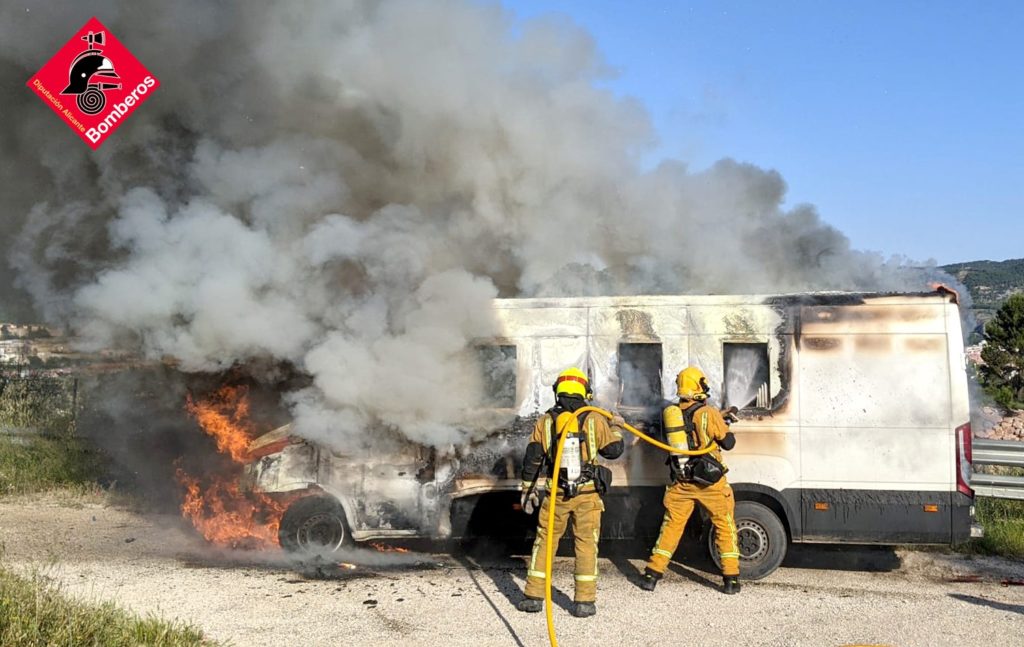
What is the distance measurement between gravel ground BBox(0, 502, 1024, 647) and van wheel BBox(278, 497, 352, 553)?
0.78 ft

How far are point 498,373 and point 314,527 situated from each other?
2288 mm

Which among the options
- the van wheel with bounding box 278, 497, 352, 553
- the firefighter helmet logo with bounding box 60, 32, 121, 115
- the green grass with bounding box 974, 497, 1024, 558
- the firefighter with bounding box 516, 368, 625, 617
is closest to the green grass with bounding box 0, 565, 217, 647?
the van wheel with bounding box 278, 497, 352, 553

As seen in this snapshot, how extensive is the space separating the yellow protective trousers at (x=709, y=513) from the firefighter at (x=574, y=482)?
0.76 meters

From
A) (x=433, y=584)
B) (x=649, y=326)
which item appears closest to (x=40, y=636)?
(x=433, y=584)

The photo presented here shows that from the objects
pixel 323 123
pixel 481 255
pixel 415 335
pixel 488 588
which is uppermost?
pixel 323 123

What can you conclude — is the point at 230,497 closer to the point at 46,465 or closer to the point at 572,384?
the point at 572,384

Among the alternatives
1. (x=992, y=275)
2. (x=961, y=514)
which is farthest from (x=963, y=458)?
(x=992, y=275)

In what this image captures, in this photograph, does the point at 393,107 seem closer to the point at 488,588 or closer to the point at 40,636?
the point at 488,588

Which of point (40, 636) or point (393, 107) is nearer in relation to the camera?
point (40, 636)

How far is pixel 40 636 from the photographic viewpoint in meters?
3.97

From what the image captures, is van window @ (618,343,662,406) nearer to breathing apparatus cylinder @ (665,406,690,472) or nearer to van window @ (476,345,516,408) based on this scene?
breathing apparatus cylinder @ (665,406,690,472)

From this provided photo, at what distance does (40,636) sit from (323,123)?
6.03 meters

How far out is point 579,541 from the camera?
18.4 feet

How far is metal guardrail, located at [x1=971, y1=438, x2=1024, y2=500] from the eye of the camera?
769cm
